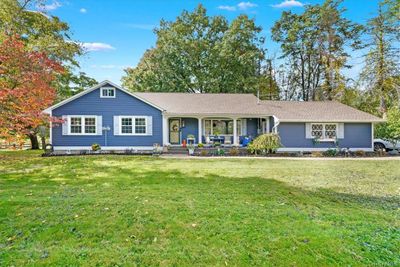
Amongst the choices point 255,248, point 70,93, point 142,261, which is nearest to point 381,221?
point 255,248

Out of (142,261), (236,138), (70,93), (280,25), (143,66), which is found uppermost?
(280,25)

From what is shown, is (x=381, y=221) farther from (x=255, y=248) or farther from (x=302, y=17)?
(x=302, y=17)

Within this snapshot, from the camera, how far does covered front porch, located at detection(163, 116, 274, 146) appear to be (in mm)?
19938

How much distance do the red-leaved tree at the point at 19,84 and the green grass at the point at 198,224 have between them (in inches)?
259

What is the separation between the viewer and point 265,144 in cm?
1761

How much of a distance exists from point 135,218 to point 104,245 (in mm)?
933

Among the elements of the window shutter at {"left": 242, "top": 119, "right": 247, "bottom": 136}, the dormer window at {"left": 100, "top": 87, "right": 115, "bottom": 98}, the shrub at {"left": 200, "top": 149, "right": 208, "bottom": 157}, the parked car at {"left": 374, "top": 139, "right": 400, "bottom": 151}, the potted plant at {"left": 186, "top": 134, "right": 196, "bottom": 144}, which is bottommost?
the shrub at {"left": 200, "top": 149, "right": 208, "bottom": 157}

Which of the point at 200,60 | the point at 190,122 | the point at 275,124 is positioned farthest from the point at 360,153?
the point at 200,60

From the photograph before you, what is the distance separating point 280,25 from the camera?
111ft

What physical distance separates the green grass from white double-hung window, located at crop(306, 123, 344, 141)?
12.0 meters

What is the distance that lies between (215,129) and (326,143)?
8169 mm

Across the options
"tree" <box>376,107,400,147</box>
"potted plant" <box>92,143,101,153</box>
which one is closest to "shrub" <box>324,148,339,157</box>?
"tree" <box>376,107,400,147</box>

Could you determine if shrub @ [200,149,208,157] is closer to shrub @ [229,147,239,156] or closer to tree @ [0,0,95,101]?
shrub @ [229,147,239,156]

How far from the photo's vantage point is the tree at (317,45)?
100 ft
